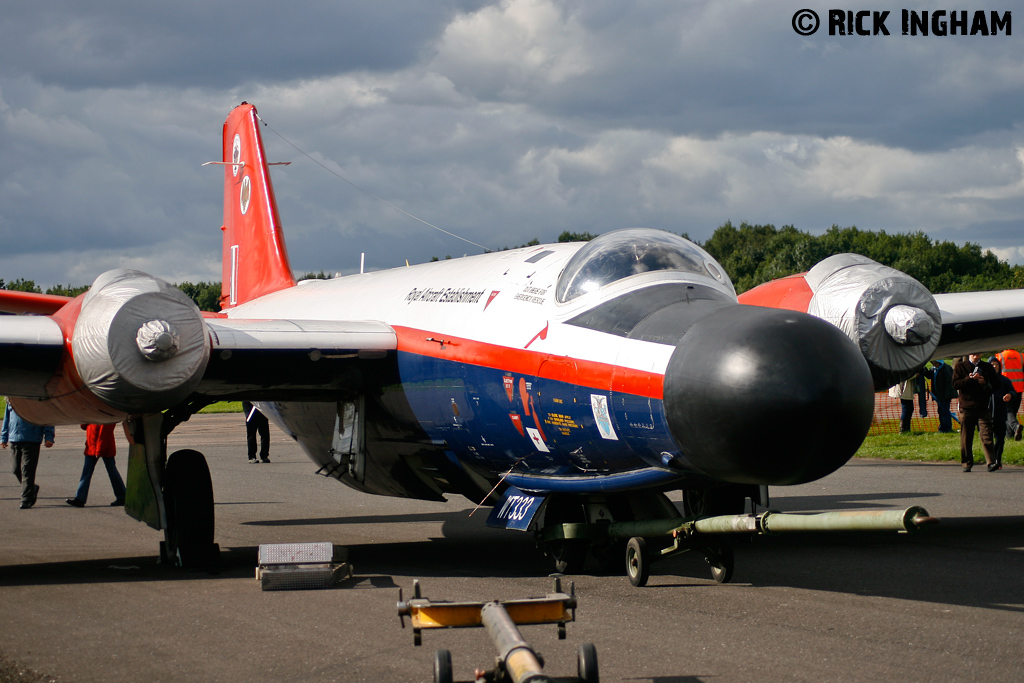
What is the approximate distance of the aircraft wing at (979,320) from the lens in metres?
10.2

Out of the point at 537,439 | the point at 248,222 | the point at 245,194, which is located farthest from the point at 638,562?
the point at 245,194

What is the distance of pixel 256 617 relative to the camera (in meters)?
6.71

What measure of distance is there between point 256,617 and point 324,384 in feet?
9.68

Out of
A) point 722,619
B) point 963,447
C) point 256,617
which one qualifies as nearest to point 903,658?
point 722,619

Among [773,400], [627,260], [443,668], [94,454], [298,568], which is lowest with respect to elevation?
[298,568]

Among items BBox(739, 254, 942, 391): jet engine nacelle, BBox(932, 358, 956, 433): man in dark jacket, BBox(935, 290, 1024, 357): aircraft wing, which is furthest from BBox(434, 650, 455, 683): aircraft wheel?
BBox(932, 358, 956, 433): man in dark jacket

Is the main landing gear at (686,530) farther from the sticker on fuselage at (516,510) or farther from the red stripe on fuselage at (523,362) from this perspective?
the red stripe on fuselage at (523,362)

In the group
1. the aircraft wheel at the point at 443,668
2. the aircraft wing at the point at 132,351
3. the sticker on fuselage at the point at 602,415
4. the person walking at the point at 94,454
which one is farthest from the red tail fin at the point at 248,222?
the aircraft wheel at the point at 443,668

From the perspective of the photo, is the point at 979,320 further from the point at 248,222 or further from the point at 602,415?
the point at 248,222

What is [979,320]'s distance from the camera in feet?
33.4

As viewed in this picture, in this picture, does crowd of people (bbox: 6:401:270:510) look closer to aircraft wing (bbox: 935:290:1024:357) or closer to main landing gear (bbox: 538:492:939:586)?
main landing gear (bbox: 538:492:939:586)

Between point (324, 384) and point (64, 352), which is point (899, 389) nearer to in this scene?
point (324, 384)

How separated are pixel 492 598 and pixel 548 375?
1.61m

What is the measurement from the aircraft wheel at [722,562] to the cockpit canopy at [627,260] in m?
1.88
